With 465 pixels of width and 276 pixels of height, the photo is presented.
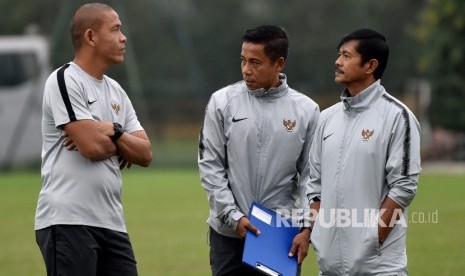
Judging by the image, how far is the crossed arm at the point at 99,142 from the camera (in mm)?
6168

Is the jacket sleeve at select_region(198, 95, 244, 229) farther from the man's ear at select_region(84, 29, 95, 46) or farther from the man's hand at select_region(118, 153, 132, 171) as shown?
the man's ear at select_region(84, 29, 95, 46)

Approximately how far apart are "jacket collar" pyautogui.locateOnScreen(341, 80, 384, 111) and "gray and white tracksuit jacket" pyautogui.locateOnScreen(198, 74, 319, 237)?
1.78 ft

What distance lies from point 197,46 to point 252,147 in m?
25.1

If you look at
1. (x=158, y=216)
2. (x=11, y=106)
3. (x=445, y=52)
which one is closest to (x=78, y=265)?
(x=158, y=216)

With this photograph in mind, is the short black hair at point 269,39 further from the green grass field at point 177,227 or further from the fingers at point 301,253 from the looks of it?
the green grass field at point 177,227

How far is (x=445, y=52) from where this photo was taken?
1331 inches

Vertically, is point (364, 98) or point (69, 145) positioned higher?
point (364, 98)

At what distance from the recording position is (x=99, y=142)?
6.19 m

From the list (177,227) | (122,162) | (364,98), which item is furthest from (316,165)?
(177,227)

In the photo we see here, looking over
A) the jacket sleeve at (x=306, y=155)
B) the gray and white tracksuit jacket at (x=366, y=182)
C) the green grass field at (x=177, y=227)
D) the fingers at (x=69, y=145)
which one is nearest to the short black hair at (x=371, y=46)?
the gray and white tracksuit jacket at (x=366, y=182)

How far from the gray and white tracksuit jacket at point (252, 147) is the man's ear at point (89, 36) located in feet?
2.66

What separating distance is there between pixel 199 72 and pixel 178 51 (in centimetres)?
81

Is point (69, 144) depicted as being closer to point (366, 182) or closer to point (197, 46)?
point (366, 182)

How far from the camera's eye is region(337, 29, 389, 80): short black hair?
20.5 ft
